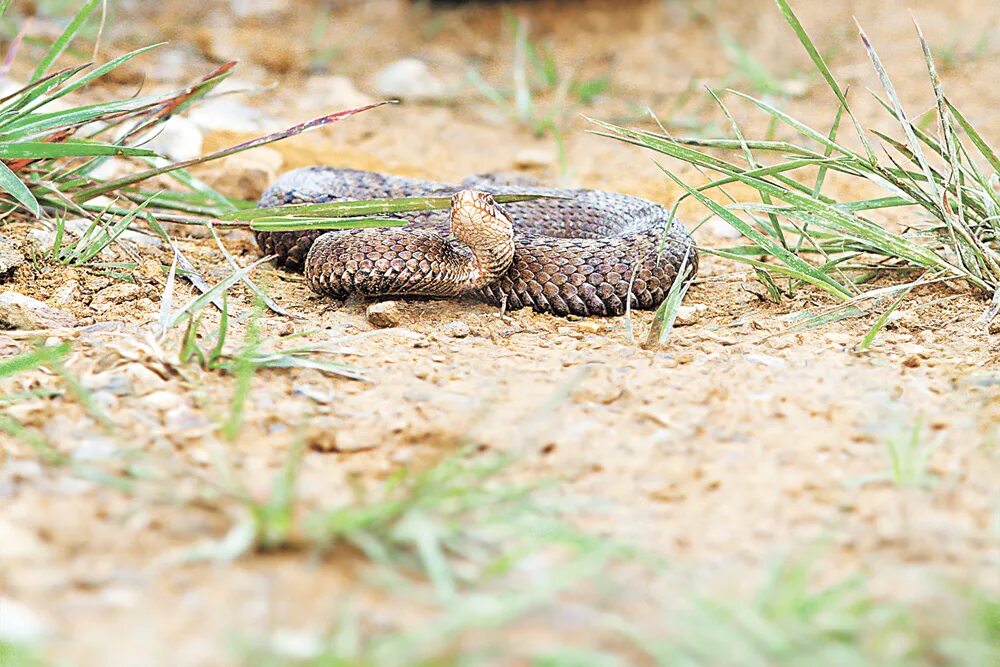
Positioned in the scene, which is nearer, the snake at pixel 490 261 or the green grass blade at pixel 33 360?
the green grass blade at pixel 33 360

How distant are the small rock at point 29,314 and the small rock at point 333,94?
4.12 m

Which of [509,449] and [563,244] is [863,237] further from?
[509,449]

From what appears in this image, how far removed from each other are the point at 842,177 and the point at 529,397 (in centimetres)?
414

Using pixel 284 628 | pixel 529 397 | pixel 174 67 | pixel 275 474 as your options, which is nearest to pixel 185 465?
pixel 275 474

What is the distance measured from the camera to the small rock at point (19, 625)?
1.76 meters

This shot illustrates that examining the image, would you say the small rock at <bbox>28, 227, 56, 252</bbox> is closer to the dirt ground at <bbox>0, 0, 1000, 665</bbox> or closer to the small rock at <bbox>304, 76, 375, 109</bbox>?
the dirt ground at <bbox>0, 0, 1000, 665</bbox>

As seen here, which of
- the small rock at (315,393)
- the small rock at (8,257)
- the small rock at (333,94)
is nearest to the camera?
the small rock at (315,393)

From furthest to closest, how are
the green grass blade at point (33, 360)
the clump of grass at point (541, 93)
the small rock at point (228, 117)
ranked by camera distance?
1. the clump of grass at point (541, 93)
2. the small rock at point (228, 117)
3. the green grass blade at point (33, 360)

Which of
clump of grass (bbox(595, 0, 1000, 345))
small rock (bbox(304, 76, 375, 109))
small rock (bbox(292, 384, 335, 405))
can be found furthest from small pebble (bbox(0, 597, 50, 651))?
small rock (bbox(304, 76, 375, 109))

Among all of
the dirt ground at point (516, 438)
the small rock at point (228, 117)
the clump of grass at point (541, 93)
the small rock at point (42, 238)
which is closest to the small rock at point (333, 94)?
the small rock at point (228, 117)

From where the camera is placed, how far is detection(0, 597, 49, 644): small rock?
5.78ft

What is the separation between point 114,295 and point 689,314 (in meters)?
2.17

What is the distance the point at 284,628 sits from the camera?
5.93 feet

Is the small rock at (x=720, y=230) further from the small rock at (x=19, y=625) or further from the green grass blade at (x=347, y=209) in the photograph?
the small rock at (x=19, y=625)
